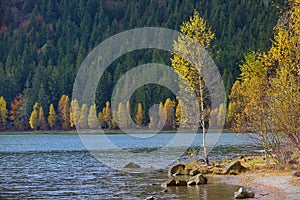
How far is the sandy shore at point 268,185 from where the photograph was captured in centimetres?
3297

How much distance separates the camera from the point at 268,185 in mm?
37406

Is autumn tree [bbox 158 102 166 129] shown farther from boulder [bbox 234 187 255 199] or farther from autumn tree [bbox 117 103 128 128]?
boulder [bbox 234 187 255 199]

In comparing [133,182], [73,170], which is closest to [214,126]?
[73,170]

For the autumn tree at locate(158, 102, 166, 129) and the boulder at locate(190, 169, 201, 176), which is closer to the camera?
the boulder at locate(190, 169, 201, 176)

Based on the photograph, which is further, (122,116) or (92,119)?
(92,119)

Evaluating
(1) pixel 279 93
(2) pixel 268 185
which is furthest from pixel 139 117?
(1) pixel 279 93

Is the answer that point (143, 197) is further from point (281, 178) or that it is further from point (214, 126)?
point (214, 126)

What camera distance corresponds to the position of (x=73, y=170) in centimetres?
5794

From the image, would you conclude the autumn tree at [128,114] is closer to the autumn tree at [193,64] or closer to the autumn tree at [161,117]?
the autumn tree at [161,117]

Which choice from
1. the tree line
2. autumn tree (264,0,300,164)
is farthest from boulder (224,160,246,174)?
autumn tree (264,0,300,164)

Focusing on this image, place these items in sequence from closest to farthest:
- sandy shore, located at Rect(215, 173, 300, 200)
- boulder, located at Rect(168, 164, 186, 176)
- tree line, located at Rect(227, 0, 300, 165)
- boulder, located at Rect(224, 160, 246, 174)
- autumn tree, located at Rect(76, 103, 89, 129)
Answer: sandy shore, located at Rect(215, 173, 300, 200), tree line, located at Rect(227, 0, 300, 165), boulder, located at Rect(224, 160, 246, 174), boulder, located at Rect(168, 164, 186, 176), autumn tree, located at Rect(76, 103, 89, 129)

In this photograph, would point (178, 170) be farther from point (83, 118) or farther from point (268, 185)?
point (83, 118)

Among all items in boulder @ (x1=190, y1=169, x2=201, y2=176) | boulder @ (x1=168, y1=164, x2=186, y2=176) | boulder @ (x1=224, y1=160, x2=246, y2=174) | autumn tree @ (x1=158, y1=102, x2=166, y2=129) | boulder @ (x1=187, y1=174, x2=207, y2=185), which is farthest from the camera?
autumn tree @ (x1=158, y1=102, x2=166, y2=129)

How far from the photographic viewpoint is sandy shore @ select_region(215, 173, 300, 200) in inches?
1298
